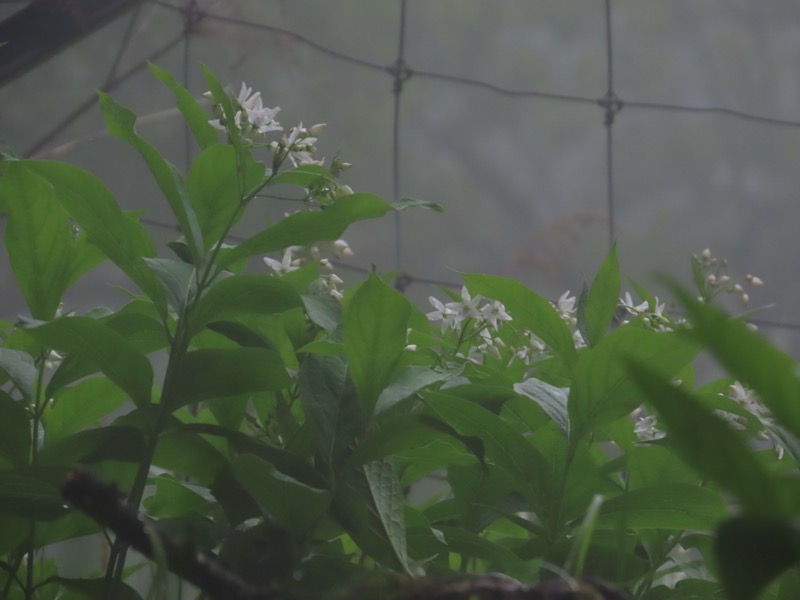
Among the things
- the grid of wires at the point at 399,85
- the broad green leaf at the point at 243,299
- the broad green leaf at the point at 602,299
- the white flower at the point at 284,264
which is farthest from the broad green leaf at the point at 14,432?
the grid of wires at the point at 399,85

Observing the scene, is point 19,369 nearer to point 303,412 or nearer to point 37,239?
point 37,239

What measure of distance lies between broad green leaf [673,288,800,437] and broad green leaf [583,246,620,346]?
0.31 meters

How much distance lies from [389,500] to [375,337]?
79 millimetres

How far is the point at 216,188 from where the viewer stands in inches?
20.1

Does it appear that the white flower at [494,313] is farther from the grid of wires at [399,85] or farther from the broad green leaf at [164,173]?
the grid of wires at [399,85]

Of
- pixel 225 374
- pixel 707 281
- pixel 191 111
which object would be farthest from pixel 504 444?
pixel 707 281

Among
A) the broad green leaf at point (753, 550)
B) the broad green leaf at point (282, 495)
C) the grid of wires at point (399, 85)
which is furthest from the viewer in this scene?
the grid of wires at point (399, 85)

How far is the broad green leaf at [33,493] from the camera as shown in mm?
430

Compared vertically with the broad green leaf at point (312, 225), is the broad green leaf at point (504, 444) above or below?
below

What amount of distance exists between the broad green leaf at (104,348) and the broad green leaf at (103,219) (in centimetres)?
4

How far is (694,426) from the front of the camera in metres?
0.19

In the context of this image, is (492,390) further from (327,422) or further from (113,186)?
(113,186)

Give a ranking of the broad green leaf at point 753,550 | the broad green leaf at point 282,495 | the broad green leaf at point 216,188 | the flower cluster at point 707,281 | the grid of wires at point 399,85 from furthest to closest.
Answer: the grid of wires at point 399,85 < the flower cluster at point 707,281 < the broad green leaf at point 216,188 < the broad green leaf at point 282,495 < the broad green leaf at point 753,550

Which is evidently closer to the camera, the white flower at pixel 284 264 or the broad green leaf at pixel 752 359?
the broad green leaf at pixel 752 359
